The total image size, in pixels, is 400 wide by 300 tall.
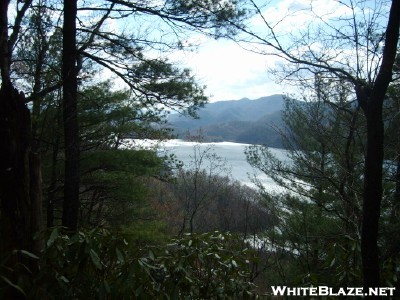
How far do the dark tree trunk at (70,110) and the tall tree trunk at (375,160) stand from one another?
3.26m

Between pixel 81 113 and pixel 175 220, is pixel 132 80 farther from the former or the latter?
pixel 175 220

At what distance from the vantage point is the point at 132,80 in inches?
199

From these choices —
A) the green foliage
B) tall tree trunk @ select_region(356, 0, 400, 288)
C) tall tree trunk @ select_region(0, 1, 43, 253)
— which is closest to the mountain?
tall tree trunk @ select_region(0, 1, 43, 253)

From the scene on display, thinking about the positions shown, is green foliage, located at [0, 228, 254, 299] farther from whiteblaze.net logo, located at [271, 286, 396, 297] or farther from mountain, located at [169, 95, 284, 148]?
mountain, located at [169, 95, 284, 148]

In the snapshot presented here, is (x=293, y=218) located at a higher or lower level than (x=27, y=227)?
lower

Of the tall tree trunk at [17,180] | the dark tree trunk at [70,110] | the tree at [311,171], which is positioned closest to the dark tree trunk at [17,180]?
the tall tree trunk at [17,180]

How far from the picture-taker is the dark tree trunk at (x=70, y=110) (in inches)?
169

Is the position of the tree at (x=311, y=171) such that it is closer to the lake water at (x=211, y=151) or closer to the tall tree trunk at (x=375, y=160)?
the lake water at (x=211, y=151)

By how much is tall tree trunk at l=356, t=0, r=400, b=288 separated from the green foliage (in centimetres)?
57

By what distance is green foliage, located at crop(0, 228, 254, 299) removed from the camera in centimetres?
124

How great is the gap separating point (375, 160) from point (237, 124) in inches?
1077

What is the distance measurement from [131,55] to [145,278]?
4.14 metres

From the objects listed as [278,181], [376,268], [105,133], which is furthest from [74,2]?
[278,181]

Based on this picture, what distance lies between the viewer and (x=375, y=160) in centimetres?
167
